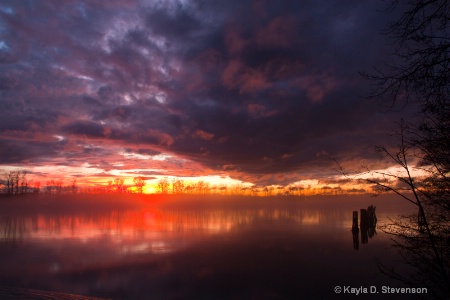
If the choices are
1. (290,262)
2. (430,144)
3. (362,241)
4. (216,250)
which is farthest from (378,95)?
(362,241)

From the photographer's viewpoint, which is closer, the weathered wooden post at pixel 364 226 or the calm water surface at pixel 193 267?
the calm water surface at pixel 193 267

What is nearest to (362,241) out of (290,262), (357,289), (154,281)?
(290,262)

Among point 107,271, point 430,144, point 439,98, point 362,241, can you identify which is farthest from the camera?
point 362,241

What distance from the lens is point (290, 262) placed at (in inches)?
1283

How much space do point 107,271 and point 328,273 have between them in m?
19.1

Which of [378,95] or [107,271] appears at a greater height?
[378,95]

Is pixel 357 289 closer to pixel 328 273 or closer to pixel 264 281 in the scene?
pixel 328 273

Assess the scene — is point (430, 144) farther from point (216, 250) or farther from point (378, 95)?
point (216, 250)

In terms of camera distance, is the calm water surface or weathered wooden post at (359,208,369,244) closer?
the calm water surface

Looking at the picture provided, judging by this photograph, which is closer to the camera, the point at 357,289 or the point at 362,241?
the point at 357,289

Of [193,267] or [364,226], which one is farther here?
[364,226]

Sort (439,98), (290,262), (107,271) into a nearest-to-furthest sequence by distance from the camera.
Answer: (439,98), (107,271), (290,262)

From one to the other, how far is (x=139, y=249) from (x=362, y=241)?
33287mm

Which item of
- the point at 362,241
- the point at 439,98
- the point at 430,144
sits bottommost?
the point at 362,241
